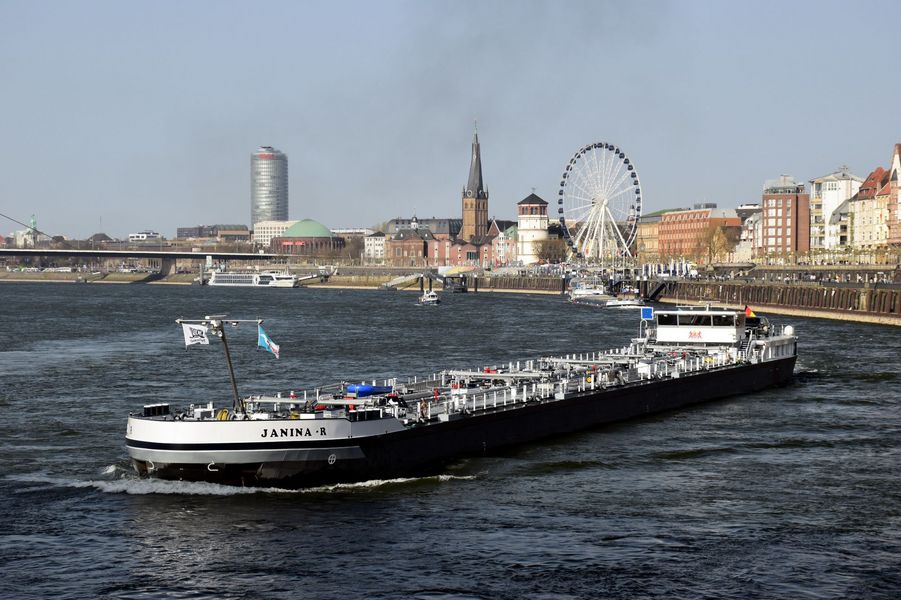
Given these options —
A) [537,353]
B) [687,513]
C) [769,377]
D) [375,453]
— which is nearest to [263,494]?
[375,453]

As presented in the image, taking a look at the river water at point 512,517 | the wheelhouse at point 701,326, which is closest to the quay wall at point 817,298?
the wheelhouse at point 701,326

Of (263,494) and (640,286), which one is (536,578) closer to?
(263,494)

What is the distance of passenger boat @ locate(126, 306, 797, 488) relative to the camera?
33.5m

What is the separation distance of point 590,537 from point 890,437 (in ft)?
65.8

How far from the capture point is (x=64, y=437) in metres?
45.1

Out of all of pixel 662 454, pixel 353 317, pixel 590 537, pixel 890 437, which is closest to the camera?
pixel 590 537

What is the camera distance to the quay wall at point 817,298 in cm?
11425

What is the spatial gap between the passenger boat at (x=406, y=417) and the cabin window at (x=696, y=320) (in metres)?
2.62

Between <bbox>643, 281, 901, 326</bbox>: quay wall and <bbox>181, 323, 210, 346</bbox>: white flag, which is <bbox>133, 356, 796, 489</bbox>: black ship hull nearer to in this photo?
<bbox>181, 323, 210, 346</bbox>: white flag

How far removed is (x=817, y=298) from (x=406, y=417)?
10112 centimetres

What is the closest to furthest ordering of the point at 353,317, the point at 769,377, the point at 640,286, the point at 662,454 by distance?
the point at 662,454
the point at 769,377
the point at 353,317
the point at 640,286

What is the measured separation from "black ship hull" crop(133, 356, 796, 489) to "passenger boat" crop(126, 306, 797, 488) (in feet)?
0.12

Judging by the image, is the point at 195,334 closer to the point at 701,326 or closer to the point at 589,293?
the point at 701,326

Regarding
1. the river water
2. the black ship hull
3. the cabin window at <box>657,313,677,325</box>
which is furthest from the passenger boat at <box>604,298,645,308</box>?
the black ship hull
